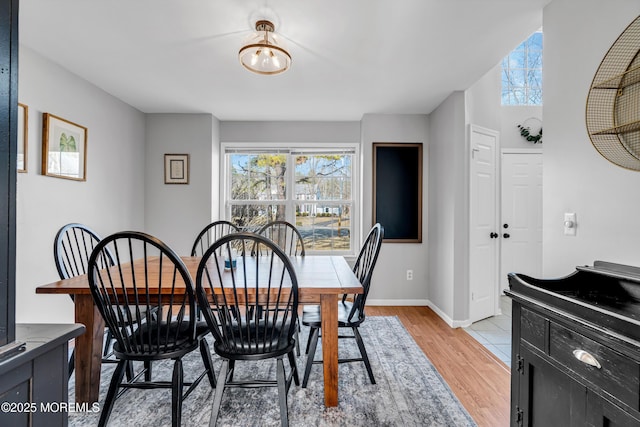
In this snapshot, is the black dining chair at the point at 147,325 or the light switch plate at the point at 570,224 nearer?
the black dining chair at the point at 147,325

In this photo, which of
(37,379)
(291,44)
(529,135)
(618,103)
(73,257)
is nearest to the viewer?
(37,379)

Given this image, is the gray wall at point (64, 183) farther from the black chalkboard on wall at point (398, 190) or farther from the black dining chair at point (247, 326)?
the black chalkboard on wall at point (398, 190)

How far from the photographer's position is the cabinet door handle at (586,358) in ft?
3.44

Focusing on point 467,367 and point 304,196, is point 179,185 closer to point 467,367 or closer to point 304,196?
point 304,196

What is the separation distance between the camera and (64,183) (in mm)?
3014

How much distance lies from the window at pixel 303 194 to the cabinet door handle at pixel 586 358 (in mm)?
3574

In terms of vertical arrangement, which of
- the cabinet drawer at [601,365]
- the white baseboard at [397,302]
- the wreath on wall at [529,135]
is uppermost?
the wreath on wall at [529,135]

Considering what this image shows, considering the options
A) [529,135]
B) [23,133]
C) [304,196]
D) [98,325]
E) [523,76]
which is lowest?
[98,325]

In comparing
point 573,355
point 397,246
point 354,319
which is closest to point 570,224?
point 573,355

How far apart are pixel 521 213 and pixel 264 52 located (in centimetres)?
381

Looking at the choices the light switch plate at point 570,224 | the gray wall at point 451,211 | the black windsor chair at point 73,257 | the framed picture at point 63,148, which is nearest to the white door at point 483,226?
the gray wall at point 451,211

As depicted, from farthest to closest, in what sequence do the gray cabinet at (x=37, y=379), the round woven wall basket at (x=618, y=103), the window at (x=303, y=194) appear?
the window at (x=303, y=194)
the round woven wall basket at (x=618, y=103)
the gray cabinet at (x=37, y=379)

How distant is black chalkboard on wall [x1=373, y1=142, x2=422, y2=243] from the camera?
4316mm

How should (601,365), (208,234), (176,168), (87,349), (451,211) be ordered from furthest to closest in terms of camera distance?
1. (176,168)
2. (451,211)
3. (208,234)
4. (87,349)
5. (601,365)
